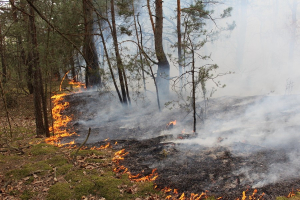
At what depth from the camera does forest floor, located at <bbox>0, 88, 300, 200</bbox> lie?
16.0 ft

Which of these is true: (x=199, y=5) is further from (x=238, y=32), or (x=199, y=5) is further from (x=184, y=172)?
(x=238, y=32)

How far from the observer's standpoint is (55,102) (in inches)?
642

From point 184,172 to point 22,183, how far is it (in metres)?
3.76

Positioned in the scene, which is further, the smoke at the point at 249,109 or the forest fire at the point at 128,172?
the smoke at the point at 249,109

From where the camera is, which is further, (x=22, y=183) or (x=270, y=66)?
(x=270, y=66)

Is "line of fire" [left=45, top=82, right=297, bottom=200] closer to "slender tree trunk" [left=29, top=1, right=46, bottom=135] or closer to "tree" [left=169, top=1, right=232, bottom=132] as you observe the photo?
"slender tree trunk" [left=29, top=1, right=46, bottom=135]

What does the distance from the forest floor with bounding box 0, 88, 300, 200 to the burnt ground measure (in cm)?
57

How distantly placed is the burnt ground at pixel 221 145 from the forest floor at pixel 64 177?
57 cm

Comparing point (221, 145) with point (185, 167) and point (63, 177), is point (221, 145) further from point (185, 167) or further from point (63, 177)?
point (63, 177)

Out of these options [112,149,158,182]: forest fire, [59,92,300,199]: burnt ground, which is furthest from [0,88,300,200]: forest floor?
[59,92,300,199]: burnt ground

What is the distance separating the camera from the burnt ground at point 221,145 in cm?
493

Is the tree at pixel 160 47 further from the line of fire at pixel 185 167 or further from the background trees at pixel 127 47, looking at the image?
the line of fire at pixel 185 167

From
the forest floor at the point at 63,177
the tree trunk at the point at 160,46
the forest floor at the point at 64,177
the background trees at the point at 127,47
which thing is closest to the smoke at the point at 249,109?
the background trees at the point at 127,47

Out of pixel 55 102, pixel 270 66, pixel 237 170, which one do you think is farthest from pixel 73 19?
pixel 270 66
